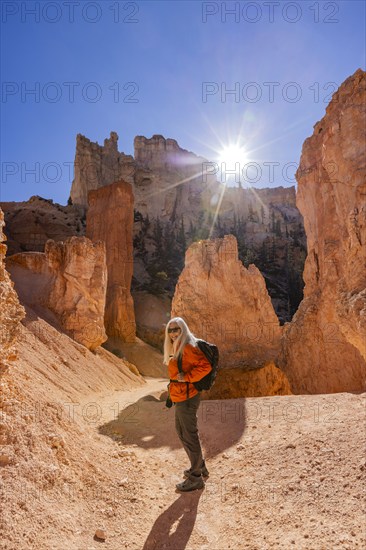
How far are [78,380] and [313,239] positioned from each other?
9012 millimetres

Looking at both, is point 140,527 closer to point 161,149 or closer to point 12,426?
point 12,426

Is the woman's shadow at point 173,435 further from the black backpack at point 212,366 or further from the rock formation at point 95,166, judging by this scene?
the rock formation at point 95,166

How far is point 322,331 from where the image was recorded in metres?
11.3

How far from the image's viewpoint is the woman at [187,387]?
3.80 metres

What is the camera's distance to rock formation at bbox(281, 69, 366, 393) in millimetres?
7340

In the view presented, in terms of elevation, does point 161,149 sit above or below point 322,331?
above

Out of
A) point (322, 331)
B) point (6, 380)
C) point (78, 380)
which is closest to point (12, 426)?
point (6, 380)

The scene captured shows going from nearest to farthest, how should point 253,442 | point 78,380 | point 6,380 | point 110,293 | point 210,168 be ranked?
point 6,380
point 253,442
point 78,380
point 110,293
point 210,168

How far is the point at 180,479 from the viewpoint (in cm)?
419

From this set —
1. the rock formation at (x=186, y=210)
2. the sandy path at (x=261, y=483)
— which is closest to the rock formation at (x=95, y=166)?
the rock formation at (x=186, y=210)

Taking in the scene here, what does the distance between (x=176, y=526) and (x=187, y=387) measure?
122 centimetres

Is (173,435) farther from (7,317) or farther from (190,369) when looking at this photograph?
(7,317)

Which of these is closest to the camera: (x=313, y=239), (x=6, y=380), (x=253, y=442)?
(x=6, y=380)

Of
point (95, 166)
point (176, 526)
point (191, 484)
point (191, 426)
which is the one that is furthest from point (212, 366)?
point (95, 166)
